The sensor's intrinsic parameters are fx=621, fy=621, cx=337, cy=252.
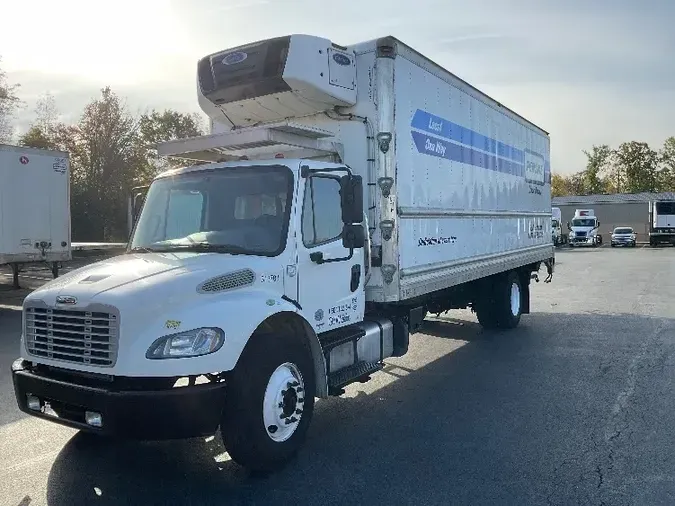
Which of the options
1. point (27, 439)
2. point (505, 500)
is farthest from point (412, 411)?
point (27, 439)

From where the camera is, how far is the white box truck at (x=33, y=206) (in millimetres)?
14875

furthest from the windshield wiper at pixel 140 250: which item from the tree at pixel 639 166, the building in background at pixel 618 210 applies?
the tree at pixel 639 166

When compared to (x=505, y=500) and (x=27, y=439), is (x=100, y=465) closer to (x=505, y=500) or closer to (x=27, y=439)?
(x=27, y=439)

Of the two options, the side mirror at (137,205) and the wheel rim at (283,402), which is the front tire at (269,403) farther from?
the side mirror at (137,205)

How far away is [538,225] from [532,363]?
15.9 feet

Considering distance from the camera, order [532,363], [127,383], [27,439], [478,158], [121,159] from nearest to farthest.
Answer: [127,383] < [27,439] < [532,363] < [478,158] < [121,159]

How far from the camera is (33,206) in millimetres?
15516

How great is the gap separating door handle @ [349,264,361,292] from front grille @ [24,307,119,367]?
2.51 meters

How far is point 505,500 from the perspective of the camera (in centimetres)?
425

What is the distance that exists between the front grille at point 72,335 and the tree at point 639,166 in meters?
90.1

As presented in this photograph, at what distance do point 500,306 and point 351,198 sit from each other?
19.9 ft

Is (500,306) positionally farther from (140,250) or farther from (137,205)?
(140,250)

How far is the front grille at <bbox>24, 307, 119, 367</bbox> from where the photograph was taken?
423cm

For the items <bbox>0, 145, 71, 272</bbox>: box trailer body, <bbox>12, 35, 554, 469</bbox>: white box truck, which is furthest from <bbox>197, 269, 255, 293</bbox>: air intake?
<bbox>0, 145, 71, 272</bbox>: box trailer body
